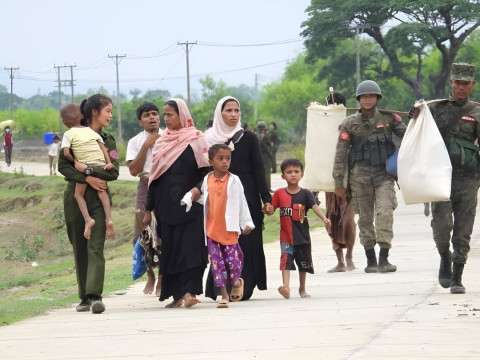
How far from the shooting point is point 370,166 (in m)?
13.9

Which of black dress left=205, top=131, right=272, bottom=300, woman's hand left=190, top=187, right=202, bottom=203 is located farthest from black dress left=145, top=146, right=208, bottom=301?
black dress left=205, top=131, right=272, bottom=300

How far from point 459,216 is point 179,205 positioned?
2.51 meters

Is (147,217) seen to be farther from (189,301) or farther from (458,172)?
(458,172)

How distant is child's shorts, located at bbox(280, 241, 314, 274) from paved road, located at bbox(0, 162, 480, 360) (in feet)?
0.96

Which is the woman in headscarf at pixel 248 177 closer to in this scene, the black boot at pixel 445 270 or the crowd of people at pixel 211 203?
the crowd of people at pixel 211 203

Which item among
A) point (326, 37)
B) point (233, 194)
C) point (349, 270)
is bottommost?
point (349, 270)

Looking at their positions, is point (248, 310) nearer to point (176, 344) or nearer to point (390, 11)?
point (176, 344)

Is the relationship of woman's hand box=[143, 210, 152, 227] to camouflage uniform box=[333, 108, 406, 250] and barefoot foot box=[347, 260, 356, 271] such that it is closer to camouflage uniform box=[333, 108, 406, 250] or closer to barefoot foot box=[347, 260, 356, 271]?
camouflage uniform box=[333, 108, 406, 250]

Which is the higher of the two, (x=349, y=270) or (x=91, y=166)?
(x=91, y=166)

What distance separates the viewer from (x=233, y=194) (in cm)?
1149

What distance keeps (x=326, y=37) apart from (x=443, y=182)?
62.6 m

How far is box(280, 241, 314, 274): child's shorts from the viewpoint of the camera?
39.3ft

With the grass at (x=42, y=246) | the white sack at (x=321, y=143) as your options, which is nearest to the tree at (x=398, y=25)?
the grass at (x=42, y=246)

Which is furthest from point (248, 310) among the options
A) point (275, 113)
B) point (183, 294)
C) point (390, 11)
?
point (275, 113)
